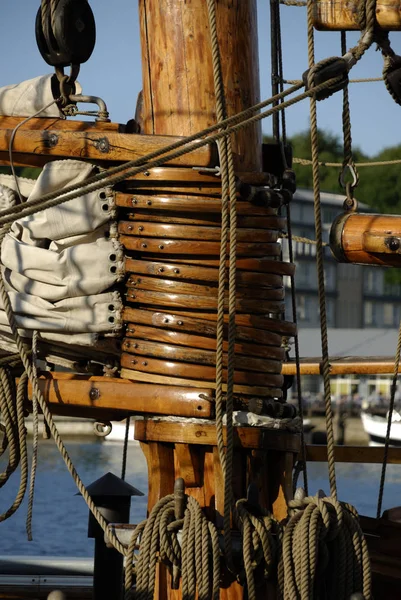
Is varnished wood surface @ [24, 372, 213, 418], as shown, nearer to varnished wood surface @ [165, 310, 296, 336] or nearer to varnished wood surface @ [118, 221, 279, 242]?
varnished wood surface @ [165, 310, 296, 336]

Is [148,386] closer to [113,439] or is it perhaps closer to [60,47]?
[60,47]

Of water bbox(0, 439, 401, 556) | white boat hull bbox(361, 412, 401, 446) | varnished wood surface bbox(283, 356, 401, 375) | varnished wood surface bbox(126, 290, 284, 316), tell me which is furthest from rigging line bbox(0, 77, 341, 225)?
white boat hull bbox(361, 412, 401, 446)

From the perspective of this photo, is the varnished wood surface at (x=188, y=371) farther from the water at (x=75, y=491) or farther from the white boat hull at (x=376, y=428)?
the white boat hull at (x=376, y=428)

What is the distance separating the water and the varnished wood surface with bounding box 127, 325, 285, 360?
10247 mm

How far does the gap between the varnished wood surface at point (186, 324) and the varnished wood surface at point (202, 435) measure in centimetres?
32

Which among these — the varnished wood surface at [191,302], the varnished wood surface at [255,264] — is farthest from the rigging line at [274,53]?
the varnished wood surface at [191,302]

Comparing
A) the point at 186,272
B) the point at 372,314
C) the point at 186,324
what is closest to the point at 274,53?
the point at 186,272

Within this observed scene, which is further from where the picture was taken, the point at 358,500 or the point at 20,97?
the point at 358,500

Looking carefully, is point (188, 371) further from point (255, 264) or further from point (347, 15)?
point (347, 15)

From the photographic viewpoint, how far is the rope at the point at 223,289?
3.18m

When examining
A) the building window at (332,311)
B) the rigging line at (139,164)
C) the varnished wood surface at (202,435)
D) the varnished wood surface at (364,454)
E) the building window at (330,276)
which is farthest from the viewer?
the building window at (332,311)

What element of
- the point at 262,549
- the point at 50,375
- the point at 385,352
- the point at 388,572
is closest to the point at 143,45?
the point at 50,375

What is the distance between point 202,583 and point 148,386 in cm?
72

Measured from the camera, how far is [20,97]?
401cm
